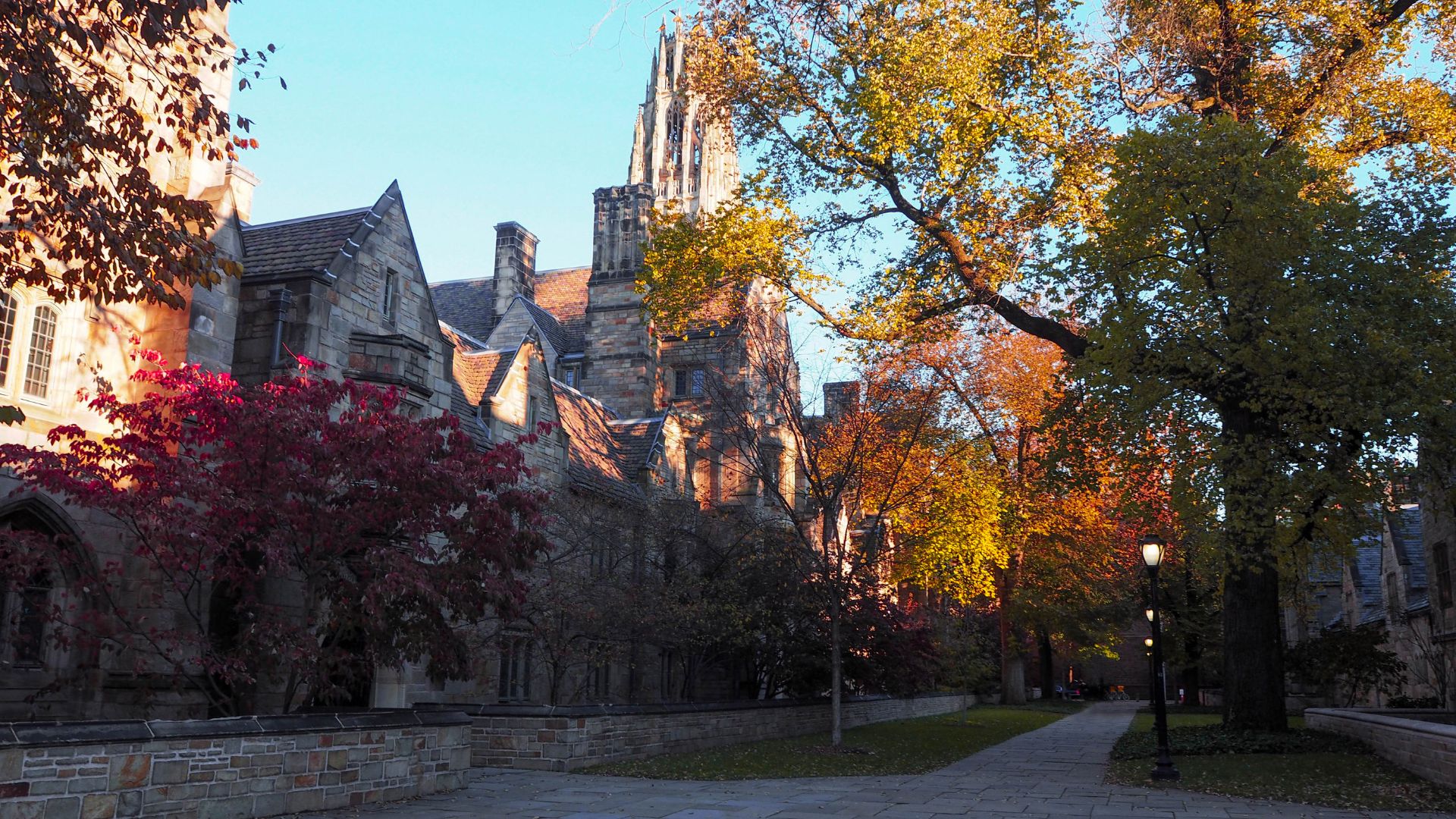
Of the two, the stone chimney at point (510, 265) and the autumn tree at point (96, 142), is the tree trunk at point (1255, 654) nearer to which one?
the autumn tree at point (96, 142)

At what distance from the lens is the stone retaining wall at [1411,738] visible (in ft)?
47.4

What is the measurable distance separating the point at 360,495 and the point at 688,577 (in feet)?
36.6

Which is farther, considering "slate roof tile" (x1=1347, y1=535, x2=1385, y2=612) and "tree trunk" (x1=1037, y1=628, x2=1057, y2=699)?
"tree trunk" (x1=1037, y1=628, x2=1057, y2=699)

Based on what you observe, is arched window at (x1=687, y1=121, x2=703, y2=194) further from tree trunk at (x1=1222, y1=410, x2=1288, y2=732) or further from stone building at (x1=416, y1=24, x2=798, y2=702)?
tree trunk at (x1=1222, y1=410, x2=1288, y2=732)

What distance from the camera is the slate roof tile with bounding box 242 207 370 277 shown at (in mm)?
20953

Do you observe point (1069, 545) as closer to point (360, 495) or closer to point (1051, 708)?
point (1051, 708)

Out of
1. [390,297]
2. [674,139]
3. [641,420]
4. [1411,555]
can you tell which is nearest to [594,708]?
[390,297]

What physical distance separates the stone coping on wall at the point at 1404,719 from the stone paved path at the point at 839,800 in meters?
2.87

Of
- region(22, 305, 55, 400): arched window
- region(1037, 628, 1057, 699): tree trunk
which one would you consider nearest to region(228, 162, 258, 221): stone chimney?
region(22, 305, 55, 400): arched window

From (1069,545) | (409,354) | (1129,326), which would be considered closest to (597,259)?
(1069,545)

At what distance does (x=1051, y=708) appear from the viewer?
5075 centimetres

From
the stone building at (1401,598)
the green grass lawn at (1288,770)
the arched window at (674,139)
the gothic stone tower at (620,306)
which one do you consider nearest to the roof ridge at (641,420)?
the gothic stone tower at (620,306)

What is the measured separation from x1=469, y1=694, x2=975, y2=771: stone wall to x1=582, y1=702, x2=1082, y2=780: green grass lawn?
0.99ft

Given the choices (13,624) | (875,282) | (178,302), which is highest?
(875,282)
